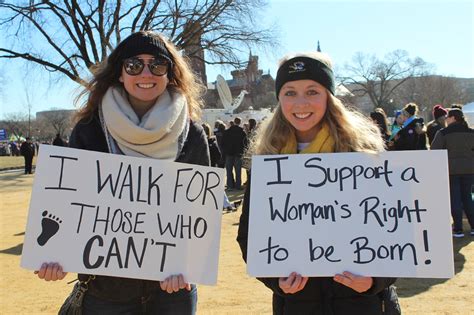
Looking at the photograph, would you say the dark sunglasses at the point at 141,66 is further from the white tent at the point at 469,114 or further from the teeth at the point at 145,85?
the white tent at the point at 469,114

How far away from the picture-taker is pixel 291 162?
2.11 meters

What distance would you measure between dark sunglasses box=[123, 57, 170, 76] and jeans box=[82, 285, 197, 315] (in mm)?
1047

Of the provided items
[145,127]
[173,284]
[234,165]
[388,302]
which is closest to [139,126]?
[145,127]

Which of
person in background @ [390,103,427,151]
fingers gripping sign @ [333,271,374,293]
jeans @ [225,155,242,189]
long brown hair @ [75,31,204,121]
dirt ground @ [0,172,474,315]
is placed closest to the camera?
fingers gripping sign @ [333,271,374,293]

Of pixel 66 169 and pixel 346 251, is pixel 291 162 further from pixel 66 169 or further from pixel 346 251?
pixel 66 169

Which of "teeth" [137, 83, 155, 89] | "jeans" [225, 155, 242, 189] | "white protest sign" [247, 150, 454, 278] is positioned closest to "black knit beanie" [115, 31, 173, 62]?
"teeth" [137, 83, 155, 89]

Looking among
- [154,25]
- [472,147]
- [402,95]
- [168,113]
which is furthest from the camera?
[402,95]

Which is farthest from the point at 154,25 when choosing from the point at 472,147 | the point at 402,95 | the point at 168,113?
the point at 402,95

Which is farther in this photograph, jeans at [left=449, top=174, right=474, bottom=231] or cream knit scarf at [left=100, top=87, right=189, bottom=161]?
jeans at [left=449, top=174, right=474, bottom=231]

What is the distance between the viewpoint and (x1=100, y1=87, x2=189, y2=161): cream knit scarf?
7.16ft

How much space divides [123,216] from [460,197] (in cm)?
607

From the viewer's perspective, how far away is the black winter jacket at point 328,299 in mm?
1947

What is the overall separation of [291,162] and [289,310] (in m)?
0.65

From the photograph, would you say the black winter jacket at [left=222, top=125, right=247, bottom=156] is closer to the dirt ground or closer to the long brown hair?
the dirt ground
